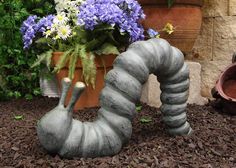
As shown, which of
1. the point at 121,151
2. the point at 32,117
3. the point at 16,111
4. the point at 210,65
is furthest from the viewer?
the point at 210,65

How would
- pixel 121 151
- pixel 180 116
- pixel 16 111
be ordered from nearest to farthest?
pixel 121 151
pixel 180 116
pixel 16 111

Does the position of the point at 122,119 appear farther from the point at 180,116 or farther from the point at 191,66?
the point at 191,66

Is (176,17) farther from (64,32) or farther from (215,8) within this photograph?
(64,32)

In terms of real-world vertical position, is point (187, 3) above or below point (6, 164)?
above

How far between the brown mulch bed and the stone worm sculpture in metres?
0.06

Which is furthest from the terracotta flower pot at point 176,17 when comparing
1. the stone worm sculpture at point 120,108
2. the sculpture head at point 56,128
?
the sculpture head at point 56,128

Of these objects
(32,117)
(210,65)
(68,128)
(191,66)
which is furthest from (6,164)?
(210,65)

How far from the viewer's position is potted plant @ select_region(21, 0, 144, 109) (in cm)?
300

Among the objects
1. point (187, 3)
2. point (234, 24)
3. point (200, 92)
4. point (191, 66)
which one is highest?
point (187, 3)

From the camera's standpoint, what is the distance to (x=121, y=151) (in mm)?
2117

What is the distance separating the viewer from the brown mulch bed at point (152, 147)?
6.36ft

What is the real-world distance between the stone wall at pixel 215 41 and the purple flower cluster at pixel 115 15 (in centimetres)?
80

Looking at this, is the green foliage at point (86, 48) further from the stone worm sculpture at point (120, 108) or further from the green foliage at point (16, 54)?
the stone worm sculpture at point (120, 108)

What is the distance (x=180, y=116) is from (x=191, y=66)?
128 centimetres
